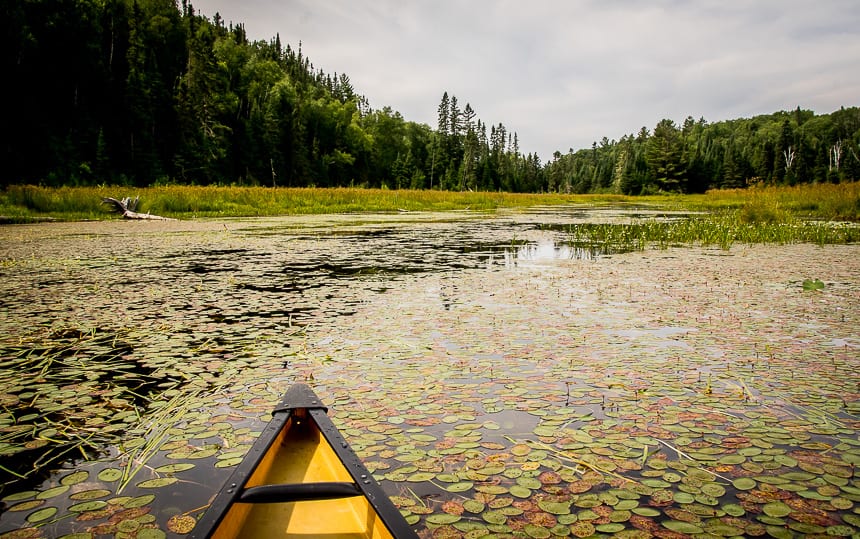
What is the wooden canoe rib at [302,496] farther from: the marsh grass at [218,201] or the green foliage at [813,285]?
the marsh grass at [218,201]

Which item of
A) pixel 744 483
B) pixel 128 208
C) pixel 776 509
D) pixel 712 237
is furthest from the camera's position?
pixel 128 208

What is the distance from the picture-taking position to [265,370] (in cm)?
332

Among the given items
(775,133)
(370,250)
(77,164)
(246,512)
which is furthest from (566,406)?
(775,133)

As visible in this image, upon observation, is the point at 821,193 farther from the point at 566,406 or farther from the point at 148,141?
the point at 148,141

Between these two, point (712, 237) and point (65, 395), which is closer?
point (65, 395)

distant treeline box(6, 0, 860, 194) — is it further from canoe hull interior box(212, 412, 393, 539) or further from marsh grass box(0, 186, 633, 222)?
canoe hull interior box(212, 412, 393, 539)

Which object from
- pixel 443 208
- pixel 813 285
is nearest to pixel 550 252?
pixel 813 285

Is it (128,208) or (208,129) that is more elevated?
(208,129)

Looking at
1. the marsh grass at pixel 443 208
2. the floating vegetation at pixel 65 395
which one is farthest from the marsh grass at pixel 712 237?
the floating vegetation at pixel 65 395

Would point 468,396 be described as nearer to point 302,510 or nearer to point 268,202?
point 302,510

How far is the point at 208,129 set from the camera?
48688 mm

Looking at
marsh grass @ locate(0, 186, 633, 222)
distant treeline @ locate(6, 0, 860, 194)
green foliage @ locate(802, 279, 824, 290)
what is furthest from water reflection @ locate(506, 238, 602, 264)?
distant treeline @ locate(6, 0, 860, 194)

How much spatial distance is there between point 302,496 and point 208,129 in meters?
A: 53.9

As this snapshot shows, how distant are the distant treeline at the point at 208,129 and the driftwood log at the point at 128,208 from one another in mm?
5643
